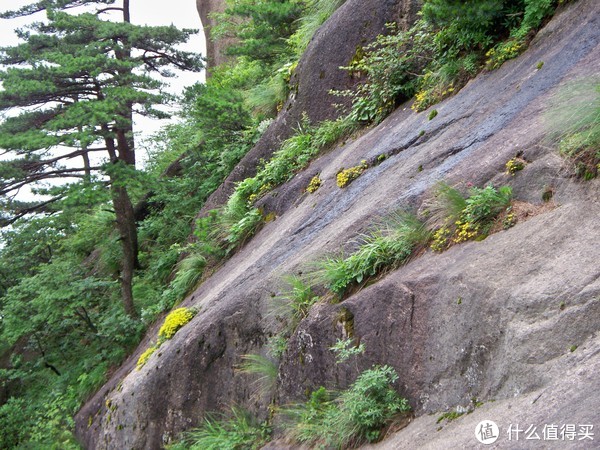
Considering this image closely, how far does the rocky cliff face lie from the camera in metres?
4.27

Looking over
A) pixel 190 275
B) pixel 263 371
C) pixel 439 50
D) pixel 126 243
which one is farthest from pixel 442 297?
pixel 126 243

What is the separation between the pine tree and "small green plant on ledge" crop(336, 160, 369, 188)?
5208 mm

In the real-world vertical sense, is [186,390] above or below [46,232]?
below

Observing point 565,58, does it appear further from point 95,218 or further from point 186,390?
point 95,218

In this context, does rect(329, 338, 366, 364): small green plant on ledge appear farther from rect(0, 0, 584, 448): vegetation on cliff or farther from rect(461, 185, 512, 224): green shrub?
rect(461, 185, 512, 224): green shrub

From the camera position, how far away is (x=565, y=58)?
6.70 meters

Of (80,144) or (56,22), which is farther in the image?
(56,22)

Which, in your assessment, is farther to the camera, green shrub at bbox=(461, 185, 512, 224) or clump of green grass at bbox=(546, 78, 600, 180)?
green shrub at bbox=(461, 185, 512, 224)

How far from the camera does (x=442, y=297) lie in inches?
206

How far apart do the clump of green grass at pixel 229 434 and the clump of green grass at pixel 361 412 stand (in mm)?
1244

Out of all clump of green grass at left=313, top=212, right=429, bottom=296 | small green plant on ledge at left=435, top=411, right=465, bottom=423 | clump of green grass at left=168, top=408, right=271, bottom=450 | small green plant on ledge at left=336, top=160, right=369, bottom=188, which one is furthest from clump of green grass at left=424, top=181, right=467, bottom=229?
clump of green grass at left=168, top=408, right=271, bottom=450

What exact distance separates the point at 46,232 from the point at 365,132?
316 inches

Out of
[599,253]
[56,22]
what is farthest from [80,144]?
[599,253]

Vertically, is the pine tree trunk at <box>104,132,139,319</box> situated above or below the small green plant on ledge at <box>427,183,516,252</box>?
above
